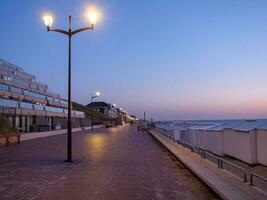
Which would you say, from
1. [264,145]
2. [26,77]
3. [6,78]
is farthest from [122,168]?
[26,77]

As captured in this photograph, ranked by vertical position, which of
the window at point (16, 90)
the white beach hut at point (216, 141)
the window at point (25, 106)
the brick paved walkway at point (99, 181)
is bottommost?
the brick paved walkway at point (99, 181)

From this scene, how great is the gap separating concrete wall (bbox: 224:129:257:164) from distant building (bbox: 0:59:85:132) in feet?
95.5

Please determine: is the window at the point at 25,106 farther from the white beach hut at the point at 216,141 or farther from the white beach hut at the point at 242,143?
the white beach hut at the point at 242,143

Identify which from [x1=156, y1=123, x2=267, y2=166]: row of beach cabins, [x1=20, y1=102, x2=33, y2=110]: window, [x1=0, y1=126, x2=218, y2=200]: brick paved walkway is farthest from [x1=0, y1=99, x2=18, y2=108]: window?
[x1=0, y1=126, x2=218, y2=200]: brick paved walkway

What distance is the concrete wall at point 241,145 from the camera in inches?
665

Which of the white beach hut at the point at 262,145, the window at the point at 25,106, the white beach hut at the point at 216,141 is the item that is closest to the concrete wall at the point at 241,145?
the white beach hut at the point at 262,145

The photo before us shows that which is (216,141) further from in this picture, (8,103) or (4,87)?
(4,87)

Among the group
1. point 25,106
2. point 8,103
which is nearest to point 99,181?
point 8,103

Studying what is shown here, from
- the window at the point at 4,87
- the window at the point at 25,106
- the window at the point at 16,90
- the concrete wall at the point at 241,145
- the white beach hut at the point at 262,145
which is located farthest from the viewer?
the window at the point at 16,90

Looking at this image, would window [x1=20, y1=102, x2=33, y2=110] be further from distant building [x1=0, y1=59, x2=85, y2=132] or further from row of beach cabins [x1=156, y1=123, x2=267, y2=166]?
row of beach cabins [x1=156, y1=123, x2=267, y2=166]

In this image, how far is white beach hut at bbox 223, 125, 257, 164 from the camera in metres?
16.9

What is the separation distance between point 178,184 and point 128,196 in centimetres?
221

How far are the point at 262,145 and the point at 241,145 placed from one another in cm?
246

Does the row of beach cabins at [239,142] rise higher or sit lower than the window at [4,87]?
lower
